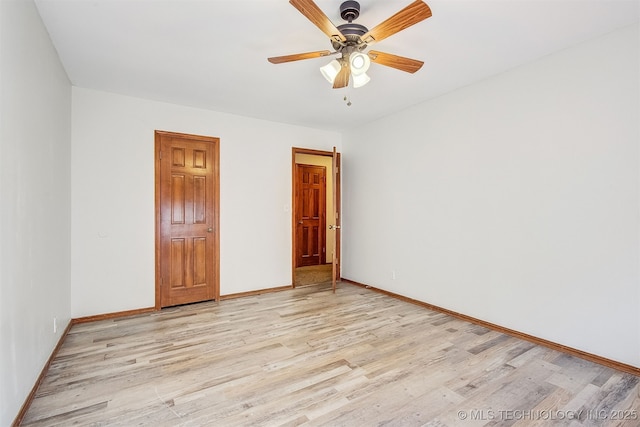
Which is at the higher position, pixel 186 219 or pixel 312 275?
pixel 186 219

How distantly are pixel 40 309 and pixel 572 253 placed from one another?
4278mm

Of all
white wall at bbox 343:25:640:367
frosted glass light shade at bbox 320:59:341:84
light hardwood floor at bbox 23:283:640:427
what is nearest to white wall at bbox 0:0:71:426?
light hardwood floor at bbox 23:283:640:427

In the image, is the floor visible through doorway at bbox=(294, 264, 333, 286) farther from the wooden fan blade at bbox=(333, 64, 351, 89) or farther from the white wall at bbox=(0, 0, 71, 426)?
the wooden fan blade at bbox=(333, 64, 351, 89)

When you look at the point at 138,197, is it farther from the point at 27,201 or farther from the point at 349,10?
the point at 349,10

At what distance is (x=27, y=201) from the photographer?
6.43ft

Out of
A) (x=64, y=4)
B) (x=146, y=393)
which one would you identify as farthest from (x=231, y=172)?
(x=146, y=393)

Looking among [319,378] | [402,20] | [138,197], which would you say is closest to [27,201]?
[138,197]

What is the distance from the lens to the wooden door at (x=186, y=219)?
3.86m

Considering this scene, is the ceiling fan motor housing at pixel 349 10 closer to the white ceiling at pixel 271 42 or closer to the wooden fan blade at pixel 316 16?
the white ceiling at pixel 271 42

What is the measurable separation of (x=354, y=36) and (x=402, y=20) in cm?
40

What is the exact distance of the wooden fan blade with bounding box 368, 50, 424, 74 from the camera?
2201 mm

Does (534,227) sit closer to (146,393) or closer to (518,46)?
(518,46)

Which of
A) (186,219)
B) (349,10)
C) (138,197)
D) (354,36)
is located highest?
(349,10)

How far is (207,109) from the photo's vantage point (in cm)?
416
